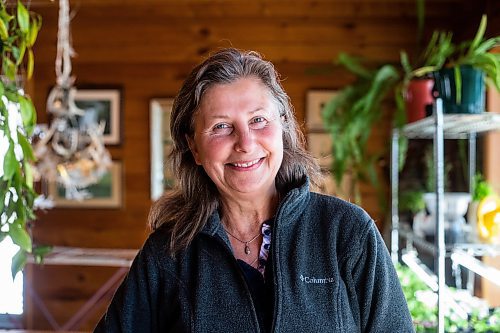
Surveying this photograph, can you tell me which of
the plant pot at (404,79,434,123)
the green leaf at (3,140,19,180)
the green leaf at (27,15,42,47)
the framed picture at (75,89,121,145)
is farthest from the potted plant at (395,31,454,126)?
the framed picture at (75,89,121,145)

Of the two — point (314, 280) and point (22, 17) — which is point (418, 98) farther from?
point (22, 17)

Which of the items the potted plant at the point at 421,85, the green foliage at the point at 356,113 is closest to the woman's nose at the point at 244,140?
the potted plant at the point at 421,85

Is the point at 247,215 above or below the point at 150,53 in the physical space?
below

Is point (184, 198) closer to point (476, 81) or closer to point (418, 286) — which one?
point (476, 81)

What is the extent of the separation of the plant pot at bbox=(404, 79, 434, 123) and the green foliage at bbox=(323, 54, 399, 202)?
273 mm

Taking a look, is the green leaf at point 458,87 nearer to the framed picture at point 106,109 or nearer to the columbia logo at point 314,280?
the columbia logo at point 314,280

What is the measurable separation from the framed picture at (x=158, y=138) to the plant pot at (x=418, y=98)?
2215mm

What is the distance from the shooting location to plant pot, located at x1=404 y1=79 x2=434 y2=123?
8.03 feet

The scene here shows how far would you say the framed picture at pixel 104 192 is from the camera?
4445 millimetres

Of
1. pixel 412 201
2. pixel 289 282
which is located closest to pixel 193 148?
pixel 289 282

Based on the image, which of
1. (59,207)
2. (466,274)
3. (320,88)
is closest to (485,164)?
(466,274)

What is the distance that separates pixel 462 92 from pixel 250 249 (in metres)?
0.94

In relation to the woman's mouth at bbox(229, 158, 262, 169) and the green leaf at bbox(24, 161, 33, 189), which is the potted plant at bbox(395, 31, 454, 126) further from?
the green leaf at bbox(24, 161, 33, 189)

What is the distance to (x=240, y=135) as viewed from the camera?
1211 millimetres
